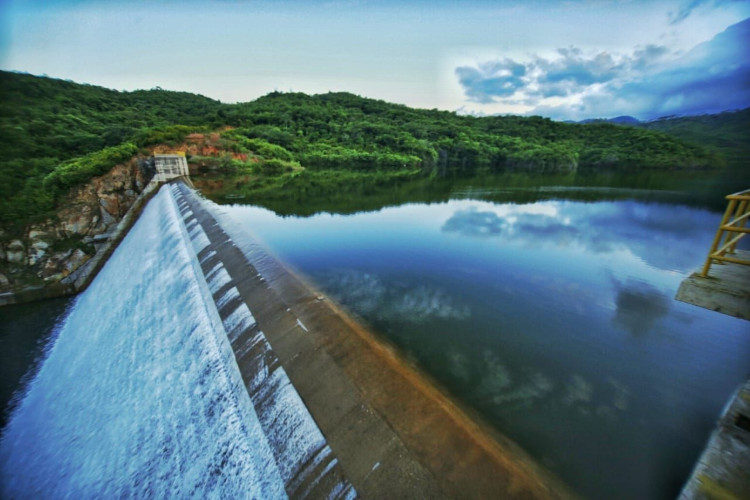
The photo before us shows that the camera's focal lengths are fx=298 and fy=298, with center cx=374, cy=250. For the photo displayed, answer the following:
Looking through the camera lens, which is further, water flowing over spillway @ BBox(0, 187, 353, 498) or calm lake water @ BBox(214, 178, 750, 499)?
calm lake water @ BBox(214, 178, 750, 499)

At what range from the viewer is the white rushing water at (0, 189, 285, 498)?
294 centimetres

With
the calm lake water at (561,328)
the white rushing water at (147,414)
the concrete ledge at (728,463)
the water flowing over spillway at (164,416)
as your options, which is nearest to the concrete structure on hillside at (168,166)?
the calm lake water at (561,328)

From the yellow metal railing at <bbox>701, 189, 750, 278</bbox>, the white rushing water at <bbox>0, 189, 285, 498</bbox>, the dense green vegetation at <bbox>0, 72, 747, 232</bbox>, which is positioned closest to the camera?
the white rushing water at <bbox>0, 189, 285, 498</bbox>

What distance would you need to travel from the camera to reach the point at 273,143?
1626 inches

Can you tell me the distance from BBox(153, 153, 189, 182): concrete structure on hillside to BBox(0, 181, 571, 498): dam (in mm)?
19273

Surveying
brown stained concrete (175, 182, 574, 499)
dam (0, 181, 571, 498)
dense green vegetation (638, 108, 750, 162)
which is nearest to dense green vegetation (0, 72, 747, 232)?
dense green vegetation (638, 108, 750, 162)

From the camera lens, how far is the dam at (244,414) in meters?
2.36

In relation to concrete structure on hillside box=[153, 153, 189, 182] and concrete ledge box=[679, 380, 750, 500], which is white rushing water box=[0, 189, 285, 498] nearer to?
concrete ledge box=[679, 380, 750, 500]

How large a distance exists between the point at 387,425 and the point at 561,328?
4.21 meters

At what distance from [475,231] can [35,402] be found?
491 inches

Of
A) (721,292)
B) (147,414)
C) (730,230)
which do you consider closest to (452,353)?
(721,292)

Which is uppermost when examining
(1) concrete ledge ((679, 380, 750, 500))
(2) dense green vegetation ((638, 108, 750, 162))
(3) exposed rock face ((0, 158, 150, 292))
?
(2) dense green vegetation ((638, 108, 750, 162))

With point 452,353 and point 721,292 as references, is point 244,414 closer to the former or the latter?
point 452,353

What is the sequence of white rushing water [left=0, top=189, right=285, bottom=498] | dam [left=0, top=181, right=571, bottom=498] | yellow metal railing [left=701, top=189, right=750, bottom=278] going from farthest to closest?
yellow metal railing [left=701, top=189, right=750, bottom=278]
white rushing water [left=0, top=189, right=285, bottom=498]
dam [left=0, top=181, right=571, bottom=498]
